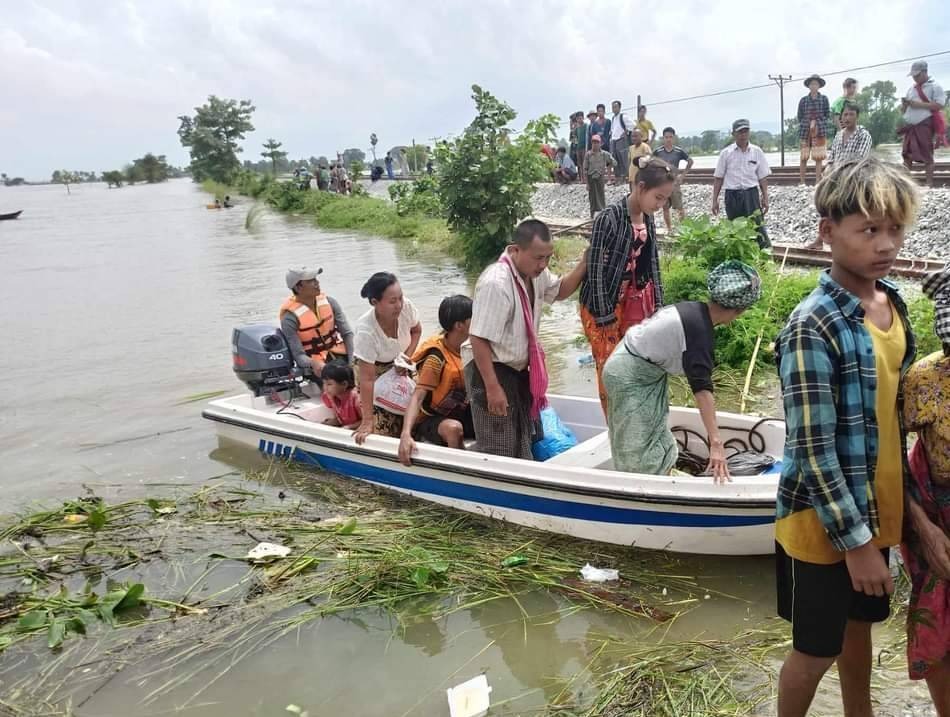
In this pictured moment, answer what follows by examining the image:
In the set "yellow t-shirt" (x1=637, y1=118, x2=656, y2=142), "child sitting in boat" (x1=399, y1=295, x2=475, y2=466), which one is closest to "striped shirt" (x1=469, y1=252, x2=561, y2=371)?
"child sitting in boat" (x1=399, y1=295, x2=475, y2=466)

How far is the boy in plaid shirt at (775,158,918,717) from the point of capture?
179 centimetres

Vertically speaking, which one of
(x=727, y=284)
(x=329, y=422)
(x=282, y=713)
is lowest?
(x=282, y=713)

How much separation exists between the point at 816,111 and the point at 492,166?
5.00 meters

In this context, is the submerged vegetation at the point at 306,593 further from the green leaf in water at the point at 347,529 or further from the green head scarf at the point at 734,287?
the green head scarf at the point at 734,287

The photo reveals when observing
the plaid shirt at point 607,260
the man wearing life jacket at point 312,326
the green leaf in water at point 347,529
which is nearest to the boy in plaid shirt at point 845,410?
the plaid shirt at point 607,260

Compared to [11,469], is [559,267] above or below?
above

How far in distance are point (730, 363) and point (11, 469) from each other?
638 centimetres

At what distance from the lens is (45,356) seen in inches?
440

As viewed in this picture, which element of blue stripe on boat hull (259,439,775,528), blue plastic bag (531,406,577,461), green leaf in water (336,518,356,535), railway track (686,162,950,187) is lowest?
green leaf in water (336,518,356,535)

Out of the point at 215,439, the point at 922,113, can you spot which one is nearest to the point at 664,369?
the point at 215,439

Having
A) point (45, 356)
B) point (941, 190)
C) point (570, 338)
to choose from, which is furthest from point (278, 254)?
point (941, 190)

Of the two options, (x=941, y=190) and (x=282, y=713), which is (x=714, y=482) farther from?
(x=941, y=190)

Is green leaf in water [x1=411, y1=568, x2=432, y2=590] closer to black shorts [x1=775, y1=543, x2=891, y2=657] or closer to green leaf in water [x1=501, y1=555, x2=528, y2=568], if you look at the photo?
green leaf in water [x1=501, y1=555, x2=528, y2=568]

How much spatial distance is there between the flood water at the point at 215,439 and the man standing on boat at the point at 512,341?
3.18 feet
